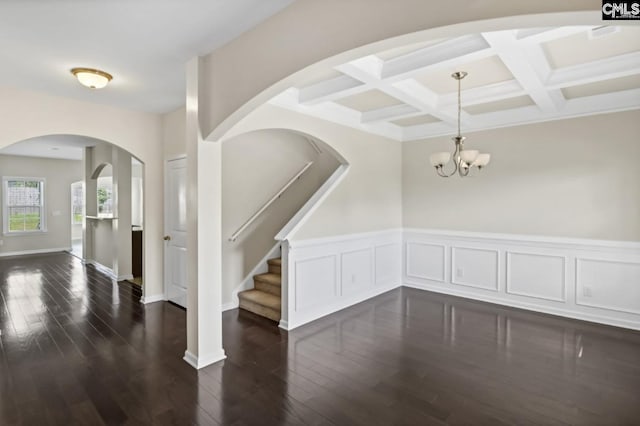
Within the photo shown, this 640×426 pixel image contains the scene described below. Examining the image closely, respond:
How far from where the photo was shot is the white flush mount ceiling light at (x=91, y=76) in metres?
3.26

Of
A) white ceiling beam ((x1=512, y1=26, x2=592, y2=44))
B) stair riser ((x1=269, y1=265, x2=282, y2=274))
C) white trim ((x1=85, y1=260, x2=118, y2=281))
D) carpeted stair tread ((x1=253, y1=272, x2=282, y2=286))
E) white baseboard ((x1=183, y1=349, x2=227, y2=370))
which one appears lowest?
white baseboard ((x1=183, y1=349, x2=227, y2=370))

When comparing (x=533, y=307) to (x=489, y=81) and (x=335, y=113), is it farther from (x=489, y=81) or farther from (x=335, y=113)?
(x=335, y=113)

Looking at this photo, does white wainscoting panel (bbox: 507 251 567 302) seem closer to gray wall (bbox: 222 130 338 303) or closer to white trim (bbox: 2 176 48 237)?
gray wall (bbox: 222 130 338 303)

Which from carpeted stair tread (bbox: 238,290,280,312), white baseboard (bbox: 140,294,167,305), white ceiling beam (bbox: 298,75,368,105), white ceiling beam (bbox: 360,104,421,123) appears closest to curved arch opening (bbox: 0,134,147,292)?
white baseboard (bbox: 140,294,167,305)

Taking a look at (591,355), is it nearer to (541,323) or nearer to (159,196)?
(541,323)

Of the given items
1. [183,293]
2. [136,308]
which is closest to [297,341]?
[183,293]

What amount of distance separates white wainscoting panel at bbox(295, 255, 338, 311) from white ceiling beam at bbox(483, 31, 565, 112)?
9.54 feet

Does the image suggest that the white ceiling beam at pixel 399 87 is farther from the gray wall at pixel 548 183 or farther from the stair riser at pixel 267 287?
the stair riser at pixel 267 287

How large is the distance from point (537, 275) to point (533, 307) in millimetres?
449

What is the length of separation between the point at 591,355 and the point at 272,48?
160 inches

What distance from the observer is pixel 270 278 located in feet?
15.8

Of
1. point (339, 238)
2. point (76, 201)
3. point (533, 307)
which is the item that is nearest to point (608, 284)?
point (533, 307)

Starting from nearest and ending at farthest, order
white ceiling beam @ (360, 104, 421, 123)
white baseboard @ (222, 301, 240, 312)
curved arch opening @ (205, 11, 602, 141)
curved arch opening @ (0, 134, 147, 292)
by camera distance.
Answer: curved arch opening @ (205, 11, 602, 141), white ceiling beam @ (360, 104, 421, 123), white baseboard @ (222, 301, 240, 312), curved arch opening @ (0, 134, 147, 292)

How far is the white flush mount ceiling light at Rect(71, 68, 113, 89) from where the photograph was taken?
3.26 m
